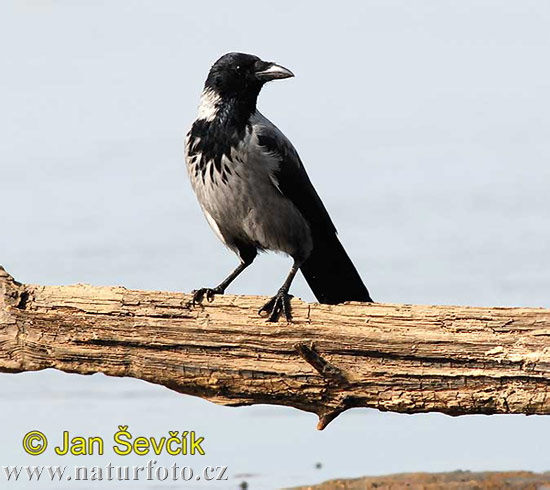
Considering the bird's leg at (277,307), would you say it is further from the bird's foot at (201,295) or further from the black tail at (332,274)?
the black tail at (332,274)

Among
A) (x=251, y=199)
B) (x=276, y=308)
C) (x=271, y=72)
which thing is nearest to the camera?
(x=276, y=308)

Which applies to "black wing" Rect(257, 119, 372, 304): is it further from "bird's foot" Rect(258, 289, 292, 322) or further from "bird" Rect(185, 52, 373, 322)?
"bird's foot" Rect(258, 289, 292, 322)

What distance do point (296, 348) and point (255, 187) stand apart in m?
1.50

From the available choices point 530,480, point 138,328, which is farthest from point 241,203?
point 530,480

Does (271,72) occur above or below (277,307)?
above

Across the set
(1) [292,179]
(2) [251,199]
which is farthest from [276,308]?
(1) [292,179]

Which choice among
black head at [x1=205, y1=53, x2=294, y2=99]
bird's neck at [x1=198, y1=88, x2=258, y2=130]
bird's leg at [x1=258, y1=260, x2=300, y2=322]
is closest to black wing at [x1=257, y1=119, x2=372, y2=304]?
bird's neck at [x1=198, y1=88, x2=258, y2=130]

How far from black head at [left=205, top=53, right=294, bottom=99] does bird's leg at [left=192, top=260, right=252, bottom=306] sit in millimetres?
1249

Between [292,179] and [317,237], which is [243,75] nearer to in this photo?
[292,179]

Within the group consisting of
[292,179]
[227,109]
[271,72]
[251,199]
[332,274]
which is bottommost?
[332,274]

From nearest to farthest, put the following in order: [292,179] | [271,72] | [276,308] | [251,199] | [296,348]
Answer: [296,348] < [276,308] < [251,199] < [292,179] < [271,72]

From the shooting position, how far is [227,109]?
7035 mm

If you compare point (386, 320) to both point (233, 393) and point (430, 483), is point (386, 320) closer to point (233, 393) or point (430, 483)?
point (233, 393)

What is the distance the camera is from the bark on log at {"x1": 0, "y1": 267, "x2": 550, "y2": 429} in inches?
225
